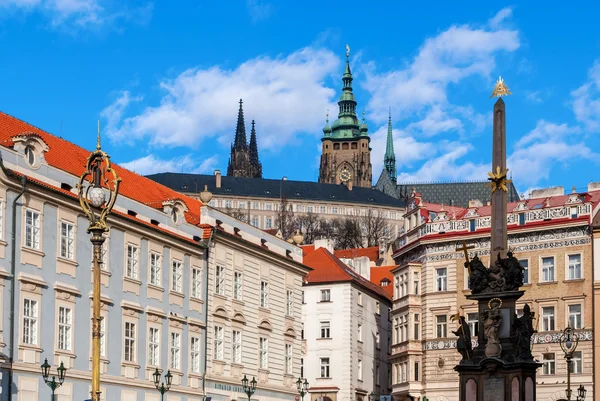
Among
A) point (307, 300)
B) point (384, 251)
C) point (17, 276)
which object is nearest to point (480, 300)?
point (17, 276)

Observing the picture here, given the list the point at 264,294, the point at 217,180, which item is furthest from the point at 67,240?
the point at 217,180

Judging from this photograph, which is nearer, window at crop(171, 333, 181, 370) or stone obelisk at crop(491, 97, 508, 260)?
stone obelisk at crop(491, 97, 508, 260)

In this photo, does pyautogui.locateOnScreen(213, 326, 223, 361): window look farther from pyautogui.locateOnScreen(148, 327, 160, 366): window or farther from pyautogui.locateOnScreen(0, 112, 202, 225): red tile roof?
pyautogui.locateOnScreen(148, 327, 160, 366): window

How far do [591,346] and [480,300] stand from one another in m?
24.4

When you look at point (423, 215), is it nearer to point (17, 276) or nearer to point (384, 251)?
point (17, 276)

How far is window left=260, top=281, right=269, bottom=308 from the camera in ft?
188

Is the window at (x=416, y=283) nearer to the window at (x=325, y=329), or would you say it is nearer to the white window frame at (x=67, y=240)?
the window at (x=325, y=329)

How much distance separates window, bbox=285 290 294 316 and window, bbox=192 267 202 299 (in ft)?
29.4

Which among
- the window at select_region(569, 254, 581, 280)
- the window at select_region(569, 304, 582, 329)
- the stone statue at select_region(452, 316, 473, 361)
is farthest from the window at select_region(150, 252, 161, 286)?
the window at select_region(569, 254, 581, 280)

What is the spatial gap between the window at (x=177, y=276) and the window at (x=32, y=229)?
400 inches

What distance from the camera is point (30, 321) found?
3953 centimetres

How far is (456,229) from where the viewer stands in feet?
207

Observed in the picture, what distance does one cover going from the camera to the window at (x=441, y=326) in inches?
2447

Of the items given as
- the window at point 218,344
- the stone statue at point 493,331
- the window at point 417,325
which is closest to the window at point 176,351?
the window at point 218,344
